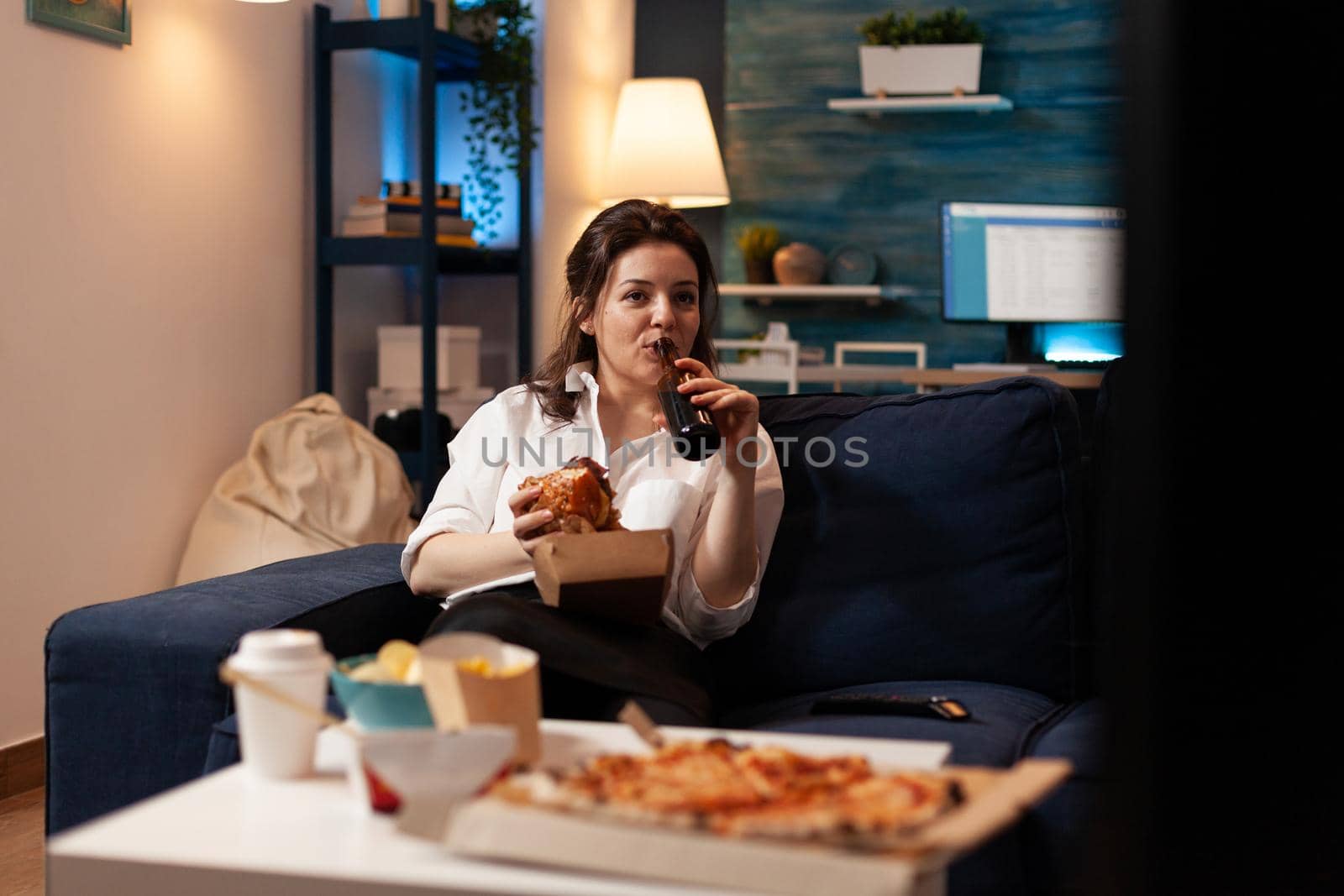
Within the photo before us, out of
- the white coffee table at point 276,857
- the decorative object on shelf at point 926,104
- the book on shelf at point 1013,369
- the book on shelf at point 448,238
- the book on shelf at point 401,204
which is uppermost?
the decorative object on shelf at point 926,104

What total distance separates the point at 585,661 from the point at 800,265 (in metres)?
3.38

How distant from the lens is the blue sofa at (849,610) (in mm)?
1573

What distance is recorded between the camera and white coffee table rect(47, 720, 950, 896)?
77cm

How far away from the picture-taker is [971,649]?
1764 millimetres

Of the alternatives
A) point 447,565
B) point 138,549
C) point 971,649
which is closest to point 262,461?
point 138,549

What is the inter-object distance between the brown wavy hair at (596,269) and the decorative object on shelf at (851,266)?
9.11 feet

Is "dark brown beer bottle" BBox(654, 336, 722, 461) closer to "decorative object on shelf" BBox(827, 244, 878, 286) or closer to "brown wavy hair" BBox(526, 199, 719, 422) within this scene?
"brown wavy hair" BBox(526, 199, 719, 422)

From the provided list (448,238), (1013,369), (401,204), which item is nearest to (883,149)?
(1013,369)

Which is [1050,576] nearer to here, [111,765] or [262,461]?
[111,765]

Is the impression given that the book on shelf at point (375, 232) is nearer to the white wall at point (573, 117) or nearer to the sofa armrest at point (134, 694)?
the white wall at point (573, 117)

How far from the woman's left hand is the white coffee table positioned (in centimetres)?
72

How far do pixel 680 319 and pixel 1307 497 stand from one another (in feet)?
4.80

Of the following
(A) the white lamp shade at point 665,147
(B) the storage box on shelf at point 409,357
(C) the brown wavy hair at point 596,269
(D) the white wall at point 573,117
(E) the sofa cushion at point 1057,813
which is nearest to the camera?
(E) the sofa cushion at point 1057,813

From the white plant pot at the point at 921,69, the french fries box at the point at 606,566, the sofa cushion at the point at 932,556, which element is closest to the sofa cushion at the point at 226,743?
the french fries box at the point at 606,566
